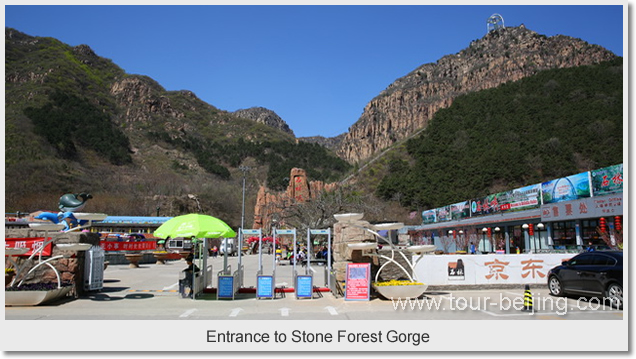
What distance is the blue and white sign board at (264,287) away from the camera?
1238 centimetres

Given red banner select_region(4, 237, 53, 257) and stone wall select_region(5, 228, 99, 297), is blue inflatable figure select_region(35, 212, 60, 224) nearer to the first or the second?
stone wall select_region(5, 228, 99, 297)

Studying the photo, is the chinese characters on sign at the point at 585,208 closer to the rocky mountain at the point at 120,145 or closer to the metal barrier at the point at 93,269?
the metal barrier at the point at 93,269

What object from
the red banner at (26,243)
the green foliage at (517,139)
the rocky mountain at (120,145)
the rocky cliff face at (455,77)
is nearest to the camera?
the red banner at (26,243)

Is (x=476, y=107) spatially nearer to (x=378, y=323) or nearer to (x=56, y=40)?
(x=378, y=323)

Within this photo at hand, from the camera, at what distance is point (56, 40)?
161375 mm

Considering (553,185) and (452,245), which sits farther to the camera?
(452,245)

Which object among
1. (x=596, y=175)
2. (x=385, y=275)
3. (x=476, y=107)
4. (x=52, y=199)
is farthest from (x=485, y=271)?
(x=476, y=107)

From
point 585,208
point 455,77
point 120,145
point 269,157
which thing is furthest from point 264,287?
point 455,77

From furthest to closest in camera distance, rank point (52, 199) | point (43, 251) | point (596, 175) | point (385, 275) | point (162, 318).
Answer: point (52, 199), point (596, 175), point (385, 275), point (43, 251), point (162, 318)

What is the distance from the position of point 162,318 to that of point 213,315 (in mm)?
1061

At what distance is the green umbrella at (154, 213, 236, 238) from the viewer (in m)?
11.7

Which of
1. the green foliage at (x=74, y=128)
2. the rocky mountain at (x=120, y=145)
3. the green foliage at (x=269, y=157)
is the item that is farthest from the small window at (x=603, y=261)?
the green foliage at (x=269, y=157)

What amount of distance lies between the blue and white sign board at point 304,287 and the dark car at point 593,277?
6988 millimetres

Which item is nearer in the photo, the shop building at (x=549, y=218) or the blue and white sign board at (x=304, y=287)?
the blue and white sign board at (x=304, y=287)
